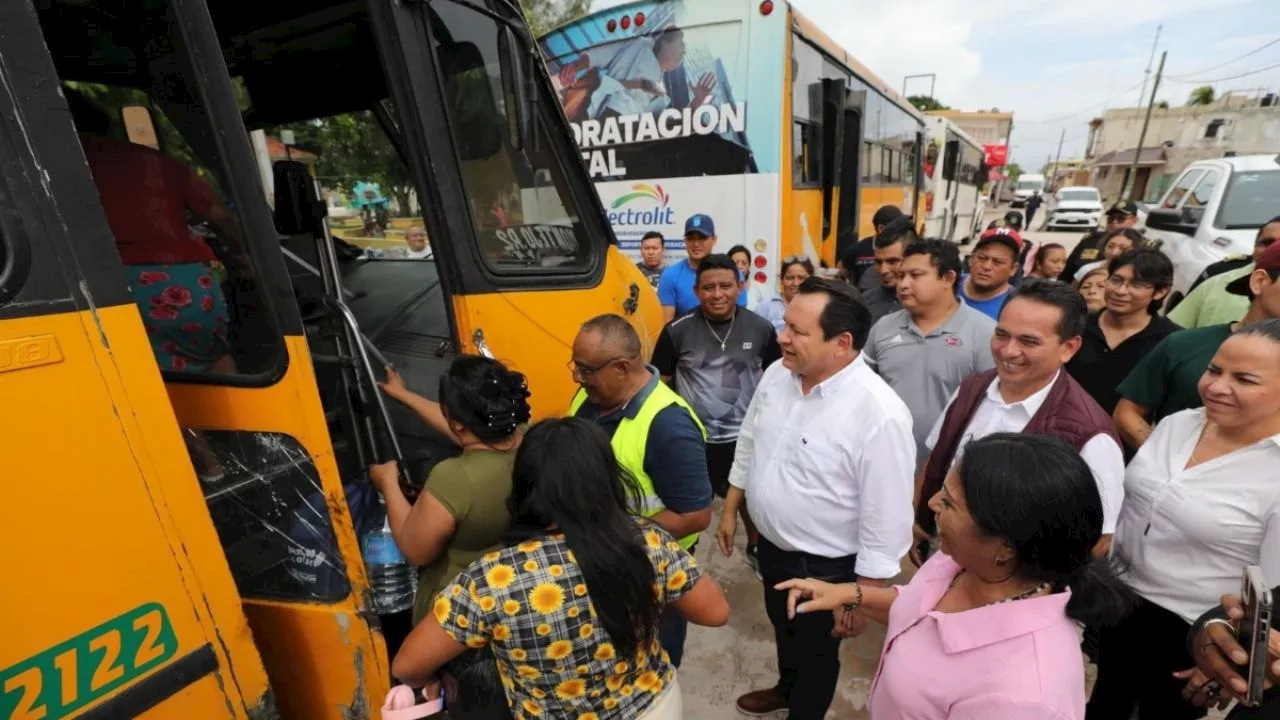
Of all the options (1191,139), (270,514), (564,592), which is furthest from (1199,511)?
(1191,139)

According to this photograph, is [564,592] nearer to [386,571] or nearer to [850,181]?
[386,571]

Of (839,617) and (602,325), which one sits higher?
(602,325)

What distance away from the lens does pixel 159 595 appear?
1239 mm

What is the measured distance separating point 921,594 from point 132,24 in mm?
2306

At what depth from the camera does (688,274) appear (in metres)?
4.82

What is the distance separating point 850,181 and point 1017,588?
6497 mm

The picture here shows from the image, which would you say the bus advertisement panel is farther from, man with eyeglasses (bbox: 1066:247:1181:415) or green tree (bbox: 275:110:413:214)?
man with eyeglasses (bbox: 1066:247:1181:415)

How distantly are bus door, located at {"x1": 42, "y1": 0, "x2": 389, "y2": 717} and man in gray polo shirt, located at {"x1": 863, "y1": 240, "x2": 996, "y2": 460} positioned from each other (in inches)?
89.6

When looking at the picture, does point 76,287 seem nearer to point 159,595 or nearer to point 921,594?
point 159,595

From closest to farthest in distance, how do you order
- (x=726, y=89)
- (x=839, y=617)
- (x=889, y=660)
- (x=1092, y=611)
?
(x=1092, y=611) < (x=889, y=660) < (x=839, y=617) < (x=726, y=89)

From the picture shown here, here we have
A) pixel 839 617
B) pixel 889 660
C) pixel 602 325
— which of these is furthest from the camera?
pixel 602 325

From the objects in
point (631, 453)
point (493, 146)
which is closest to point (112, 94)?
point (493, 146)

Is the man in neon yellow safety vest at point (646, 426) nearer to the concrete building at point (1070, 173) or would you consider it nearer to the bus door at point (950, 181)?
the bus door at point (950, 181)

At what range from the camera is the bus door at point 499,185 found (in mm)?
1903
